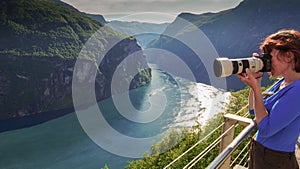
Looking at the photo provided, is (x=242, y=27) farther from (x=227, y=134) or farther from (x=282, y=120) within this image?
(x=282, y=120)

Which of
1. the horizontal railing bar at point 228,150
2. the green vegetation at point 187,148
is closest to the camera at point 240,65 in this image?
the horizontal railing bar at point 228,150

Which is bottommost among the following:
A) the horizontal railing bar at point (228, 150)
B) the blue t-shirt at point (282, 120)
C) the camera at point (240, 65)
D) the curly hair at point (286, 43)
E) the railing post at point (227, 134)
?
the railing post at point (227, 134)

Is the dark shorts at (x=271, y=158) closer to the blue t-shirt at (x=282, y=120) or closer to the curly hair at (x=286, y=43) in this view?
the blue t-shirt at (x=282, y=120)

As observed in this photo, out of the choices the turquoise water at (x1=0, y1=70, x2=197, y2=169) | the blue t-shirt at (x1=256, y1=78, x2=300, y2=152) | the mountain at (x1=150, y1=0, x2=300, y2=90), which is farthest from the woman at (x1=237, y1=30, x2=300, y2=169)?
the mountain at (x1=150, y1=0, x2=300, y2=90)

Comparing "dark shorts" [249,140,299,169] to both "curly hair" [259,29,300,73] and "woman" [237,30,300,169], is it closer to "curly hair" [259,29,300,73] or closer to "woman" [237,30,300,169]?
"woman" [237,30,300,169]

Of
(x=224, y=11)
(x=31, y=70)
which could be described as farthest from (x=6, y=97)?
(x=224, y=11)

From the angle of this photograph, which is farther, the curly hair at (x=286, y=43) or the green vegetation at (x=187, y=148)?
the green vegetation at (x=187, y=148)

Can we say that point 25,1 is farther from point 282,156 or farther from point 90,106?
point 282,156
